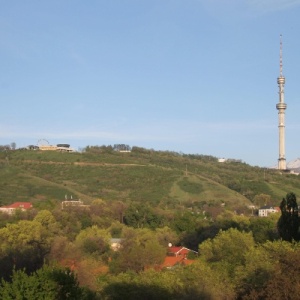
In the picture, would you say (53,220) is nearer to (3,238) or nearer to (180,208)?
(3,238)

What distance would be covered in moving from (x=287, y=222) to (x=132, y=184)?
6202 cm

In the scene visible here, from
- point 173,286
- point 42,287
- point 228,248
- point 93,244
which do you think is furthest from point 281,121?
point 42,287

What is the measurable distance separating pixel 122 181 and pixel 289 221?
210 feet

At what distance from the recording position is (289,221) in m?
33.8

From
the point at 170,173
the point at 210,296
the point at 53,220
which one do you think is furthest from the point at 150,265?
the point at 170,173

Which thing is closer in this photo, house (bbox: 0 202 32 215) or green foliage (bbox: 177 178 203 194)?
house (bbox: 0 202 32 215)

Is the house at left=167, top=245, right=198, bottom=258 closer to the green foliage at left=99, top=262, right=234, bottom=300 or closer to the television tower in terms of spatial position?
the green foliage at left=99, top=262, right=234, bottom=300

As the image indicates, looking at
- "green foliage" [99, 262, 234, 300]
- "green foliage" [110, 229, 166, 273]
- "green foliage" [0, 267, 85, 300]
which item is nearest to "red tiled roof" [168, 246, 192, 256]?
"green foliage" [110, 229, 166, 273]

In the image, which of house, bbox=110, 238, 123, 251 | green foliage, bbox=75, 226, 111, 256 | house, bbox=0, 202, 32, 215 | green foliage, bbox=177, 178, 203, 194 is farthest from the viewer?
green foliage, bbox=177, 178, 203, 194

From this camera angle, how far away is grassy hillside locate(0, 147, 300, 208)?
86000 mm

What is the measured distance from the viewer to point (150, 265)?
38.5 m

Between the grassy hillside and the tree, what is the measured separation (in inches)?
1879

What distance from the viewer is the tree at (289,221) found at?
111 feet

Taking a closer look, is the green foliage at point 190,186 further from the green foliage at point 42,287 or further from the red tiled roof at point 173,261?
the green foliage at point 42,287
